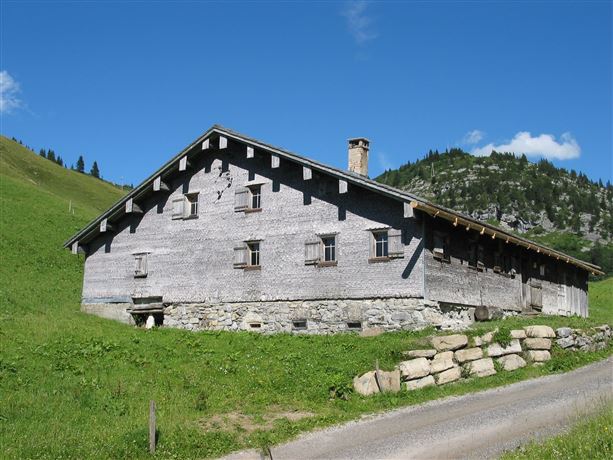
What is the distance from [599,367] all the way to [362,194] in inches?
403

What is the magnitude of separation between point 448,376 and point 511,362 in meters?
2.60

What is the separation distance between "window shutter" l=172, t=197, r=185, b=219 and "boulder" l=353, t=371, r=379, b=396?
1539cm

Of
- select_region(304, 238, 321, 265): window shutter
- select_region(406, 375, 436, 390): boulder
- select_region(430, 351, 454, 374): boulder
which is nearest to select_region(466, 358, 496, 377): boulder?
select_region(430, 351, 454, 374): boulder

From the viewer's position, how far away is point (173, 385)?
17.5 meters

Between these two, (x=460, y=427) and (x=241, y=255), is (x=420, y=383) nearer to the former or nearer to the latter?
(x=460, y=427)

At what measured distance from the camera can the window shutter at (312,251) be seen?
85.5ft

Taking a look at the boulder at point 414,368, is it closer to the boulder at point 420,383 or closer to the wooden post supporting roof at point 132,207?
the boulder at point 420,383

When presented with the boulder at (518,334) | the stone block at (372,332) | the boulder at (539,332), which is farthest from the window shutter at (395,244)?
the boulder at (539,332)

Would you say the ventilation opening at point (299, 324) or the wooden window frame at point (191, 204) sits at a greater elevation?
the wooden window frame at point (191, 204)

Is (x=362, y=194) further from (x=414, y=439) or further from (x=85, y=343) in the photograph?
(x=414, y=439)

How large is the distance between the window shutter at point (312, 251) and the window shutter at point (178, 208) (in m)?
6.95

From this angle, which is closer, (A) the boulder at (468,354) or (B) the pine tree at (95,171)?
(A) the boulder at (468,354)

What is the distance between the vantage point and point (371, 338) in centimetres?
2284

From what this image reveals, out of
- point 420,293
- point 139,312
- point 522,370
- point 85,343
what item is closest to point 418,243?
point 420,293
